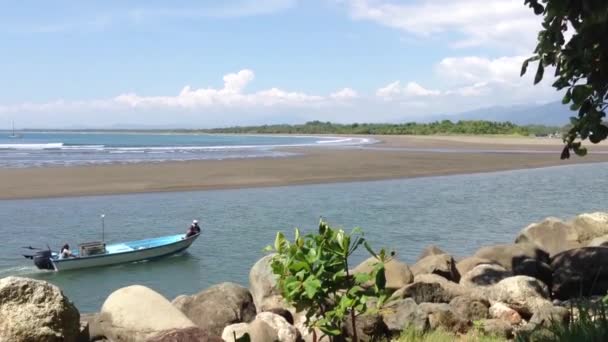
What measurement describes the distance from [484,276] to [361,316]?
4.25 metres

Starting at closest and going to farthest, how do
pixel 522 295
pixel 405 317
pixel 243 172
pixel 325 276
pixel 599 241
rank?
pixel 325 276
pixel 405 317
pixel 522 295
pixel 599 241
pixel 243 172

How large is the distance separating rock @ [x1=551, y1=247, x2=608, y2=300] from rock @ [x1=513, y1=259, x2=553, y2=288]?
0.44ft

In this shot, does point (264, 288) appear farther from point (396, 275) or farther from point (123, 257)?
point (123, 257)

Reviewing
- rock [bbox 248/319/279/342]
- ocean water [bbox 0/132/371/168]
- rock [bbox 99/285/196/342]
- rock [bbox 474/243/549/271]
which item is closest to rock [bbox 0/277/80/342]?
rock [bbox 99/285/196/342]

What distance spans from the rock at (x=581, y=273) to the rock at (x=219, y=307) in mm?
5579

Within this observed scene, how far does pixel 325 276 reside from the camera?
534 centimetres

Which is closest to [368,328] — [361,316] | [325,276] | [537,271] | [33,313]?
[361,316]

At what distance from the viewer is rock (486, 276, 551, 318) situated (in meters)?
10.3

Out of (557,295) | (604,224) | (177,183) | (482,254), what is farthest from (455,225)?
(177,183)

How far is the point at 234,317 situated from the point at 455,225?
49.6 ft

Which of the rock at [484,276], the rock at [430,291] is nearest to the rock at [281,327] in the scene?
the rock at [430,291]

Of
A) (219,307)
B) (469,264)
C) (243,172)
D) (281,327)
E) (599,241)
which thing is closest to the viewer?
(281,327)

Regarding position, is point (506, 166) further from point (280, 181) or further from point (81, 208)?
point (81, 208)

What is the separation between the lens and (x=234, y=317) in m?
10.5
